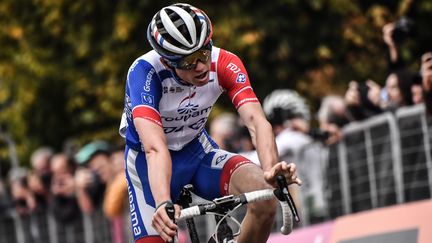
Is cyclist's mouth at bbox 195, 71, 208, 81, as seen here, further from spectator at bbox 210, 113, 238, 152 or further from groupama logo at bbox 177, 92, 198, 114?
spectator at bbox 210, 113, 238, 152

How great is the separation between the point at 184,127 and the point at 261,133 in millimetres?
987

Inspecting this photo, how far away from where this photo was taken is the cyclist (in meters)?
9.88

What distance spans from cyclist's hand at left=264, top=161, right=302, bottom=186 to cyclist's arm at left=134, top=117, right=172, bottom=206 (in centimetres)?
69

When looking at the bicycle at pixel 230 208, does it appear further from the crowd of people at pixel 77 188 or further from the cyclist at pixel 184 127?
the crowd of people at pixel 77 188

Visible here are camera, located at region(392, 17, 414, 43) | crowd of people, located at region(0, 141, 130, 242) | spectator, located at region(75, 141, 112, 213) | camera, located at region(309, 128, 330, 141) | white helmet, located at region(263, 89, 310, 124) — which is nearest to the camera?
camera, located at region(392, 17, 414, 43)

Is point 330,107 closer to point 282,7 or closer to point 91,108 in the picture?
point 282,7

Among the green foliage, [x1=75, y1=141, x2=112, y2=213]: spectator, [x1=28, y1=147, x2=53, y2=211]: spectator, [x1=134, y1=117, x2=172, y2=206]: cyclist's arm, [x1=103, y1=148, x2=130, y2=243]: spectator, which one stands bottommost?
[x1=134, y1=117, x2=172, y2=206]: cyclist's arm

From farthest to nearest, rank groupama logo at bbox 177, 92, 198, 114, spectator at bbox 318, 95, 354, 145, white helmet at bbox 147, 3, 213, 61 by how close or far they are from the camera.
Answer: spectator at bbox 318, 95, 354, 145, groupama logo at bbox 177, 92, 198, 114, white helmet at bbox 147, 3, 213, 61

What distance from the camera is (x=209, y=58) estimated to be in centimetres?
1020

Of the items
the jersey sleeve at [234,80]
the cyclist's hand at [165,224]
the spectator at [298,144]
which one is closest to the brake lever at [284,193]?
the cyclist's hand at [165,224]

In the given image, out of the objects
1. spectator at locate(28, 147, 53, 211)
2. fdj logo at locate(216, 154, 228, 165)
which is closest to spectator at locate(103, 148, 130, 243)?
spectator at locate(28, 147, 53, 211)

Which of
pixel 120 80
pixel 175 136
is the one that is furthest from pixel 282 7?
pixel 175 136

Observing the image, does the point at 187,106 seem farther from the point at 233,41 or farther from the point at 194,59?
the point at 233,41

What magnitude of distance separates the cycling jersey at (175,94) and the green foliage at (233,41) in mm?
7540
